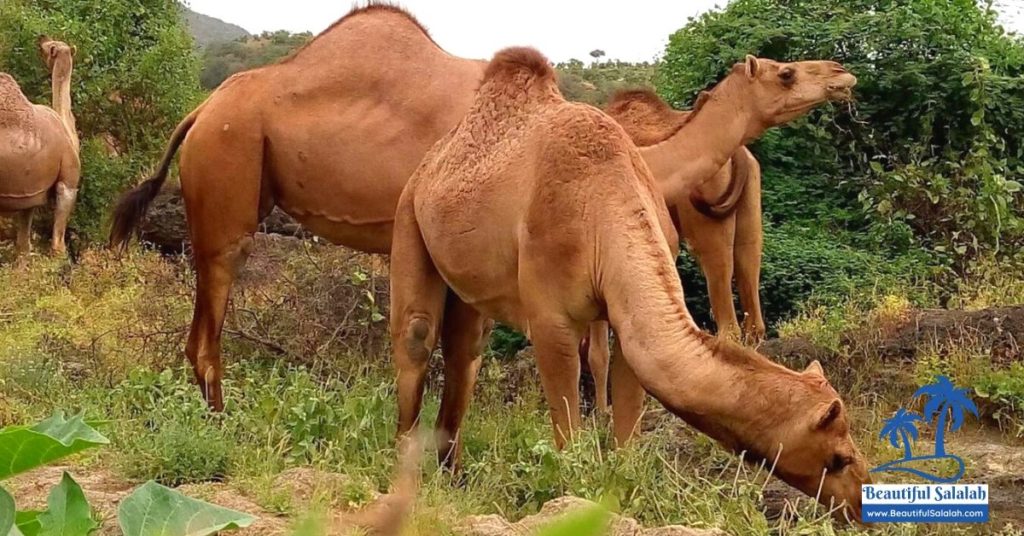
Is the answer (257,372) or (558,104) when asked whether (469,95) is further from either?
(257,372)

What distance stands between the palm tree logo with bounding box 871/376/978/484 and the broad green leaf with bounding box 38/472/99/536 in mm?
4380

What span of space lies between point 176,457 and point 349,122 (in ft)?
7.53

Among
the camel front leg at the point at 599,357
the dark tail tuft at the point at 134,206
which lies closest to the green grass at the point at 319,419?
the camel front leg at the point at 599,357

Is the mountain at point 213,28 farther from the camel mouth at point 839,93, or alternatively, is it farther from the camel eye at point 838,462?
the camel eye at point 838,462

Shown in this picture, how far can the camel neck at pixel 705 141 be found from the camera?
24.0 feet

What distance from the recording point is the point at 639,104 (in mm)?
8266

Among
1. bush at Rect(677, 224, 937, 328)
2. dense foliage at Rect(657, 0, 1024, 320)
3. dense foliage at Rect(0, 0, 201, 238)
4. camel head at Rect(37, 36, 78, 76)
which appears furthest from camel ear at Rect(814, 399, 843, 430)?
dense foliage at Rect(0, 0, 201, 238)

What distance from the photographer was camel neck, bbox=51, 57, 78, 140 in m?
14.5

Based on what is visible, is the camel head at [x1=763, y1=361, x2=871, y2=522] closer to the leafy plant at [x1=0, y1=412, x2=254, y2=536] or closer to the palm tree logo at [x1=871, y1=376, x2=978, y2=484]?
the palm tree logo at [x1=871, y1=376, x2=978, y2=484]

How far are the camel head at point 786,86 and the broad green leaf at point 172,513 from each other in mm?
6445

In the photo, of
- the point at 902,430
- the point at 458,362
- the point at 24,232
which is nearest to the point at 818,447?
the point at 902,430

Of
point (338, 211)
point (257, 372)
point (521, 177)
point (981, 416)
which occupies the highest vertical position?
point (521, 177)

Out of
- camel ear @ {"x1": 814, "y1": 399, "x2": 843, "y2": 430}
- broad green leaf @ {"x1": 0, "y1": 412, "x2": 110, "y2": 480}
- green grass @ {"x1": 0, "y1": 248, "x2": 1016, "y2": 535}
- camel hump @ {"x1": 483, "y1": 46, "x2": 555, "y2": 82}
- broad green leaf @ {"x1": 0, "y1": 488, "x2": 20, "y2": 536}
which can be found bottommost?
green grass @ {"x1": 0, "y1": 248, "x2": 1016, "y2": 535}

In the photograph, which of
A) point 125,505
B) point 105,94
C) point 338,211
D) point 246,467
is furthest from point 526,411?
point 105,94
